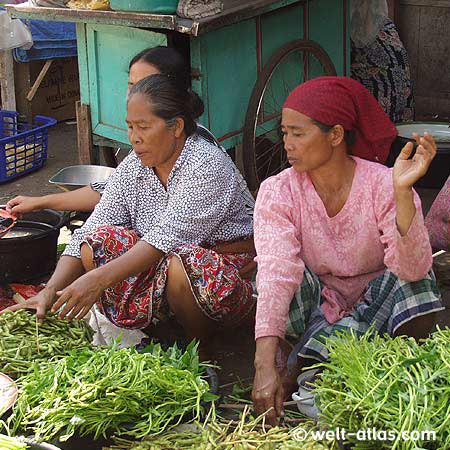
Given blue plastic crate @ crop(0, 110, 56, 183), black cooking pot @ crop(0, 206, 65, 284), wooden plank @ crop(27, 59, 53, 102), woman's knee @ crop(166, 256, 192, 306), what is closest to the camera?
woman's knee @ crop(166, 256, 192, 306)

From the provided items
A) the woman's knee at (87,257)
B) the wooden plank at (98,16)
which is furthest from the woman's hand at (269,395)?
the wooden plank at (98,16)

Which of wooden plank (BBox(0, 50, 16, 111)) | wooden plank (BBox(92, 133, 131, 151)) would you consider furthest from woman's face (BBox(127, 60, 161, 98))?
wooden plank (BBox(0, 50, 16, 111))

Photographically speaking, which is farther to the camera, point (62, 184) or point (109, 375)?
point (62, 184)

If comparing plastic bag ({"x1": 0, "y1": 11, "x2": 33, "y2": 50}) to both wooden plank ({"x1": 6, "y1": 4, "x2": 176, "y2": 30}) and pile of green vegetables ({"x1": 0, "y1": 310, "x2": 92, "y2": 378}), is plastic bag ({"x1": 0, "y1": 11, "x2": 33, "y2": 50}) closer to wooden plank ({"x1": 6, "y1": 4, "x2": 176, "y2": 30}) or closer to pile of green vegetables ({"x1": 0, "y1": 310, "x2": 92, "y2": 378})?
wooden plank ({"x1": 6, "y1": 4, "x2": 176, "y2": 30})

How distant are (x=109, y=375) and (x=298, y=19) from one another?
131 inches

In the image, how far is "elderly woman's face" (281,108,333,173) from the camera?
294 centimetres

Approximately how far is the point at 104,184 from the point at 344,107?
1.46m

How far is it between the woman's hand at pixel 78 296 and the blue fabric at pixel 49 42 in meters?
4.30

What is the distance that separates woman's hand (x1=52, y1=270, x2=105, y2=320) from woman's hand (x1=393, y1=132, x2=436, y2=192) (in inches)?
43.8

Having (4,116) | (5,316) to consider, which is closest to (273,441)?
(5,316)

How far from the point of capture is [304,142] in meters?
2.95

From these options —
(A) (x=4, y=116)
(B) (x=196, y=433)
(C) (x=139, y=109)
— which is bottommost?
(B) (x=196, y=433)

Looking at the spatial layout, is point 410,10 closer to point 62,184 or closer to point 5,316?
point 62,184

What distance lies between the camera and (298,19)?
5.33m
